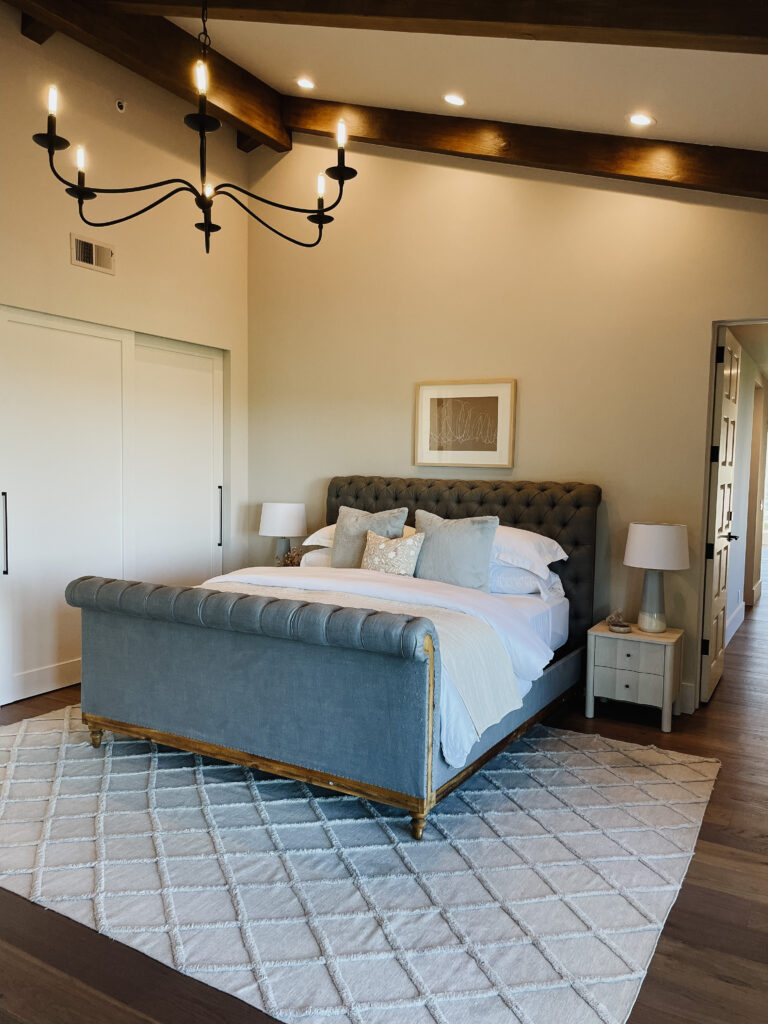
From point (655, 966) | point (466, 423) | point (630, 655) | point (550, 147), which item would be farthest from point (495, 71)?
point (655, 966)

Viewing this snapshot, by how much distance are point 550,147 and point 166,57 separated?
2.22 metres

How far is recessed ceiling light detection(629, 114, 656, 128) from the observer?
3.79m

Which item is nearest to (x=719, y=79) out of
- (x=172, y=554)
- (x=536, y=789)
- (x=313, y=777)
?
(x=536, y=789)

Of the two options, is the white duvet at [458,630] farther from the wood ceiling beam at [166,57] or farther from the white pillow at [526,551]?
the wood ceiling beam at [166,57]

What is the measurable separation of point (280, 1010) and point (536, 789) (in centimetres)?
161

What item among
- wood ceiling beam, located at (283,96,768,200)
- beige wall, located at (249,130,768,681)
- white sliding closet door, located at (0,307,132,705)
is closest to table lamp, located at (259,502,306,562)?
beige wall, located at (249,130,768,681)

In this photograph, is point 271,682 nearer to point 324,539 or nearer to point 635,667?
point 324,539

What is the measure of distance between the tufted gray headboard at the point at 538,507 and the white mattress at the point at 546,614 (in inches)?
5.7

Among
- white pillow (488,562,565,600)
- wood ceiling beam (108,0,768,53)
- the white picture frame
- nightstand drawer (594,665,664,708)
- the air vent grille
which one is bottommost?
nightstand drawer (594,665,664,708)

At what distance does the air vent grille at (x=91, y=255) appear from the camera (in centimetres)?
446

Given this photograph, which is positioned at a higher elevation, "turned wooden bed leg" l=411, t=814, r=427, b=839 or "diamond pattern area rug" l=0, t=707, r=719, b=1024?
"turned wooden bed leg" l=411, t=814, r=427, b=839

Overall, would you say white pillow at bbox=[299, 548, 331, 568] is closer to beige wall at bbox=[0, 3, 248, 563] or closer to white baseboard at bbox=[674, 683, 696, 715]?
beige wall at bbox=[0, 3, 248, 563]

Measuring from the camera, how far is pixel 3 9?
3.95 metres

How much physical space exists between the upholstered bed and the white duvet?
0.10 metres
